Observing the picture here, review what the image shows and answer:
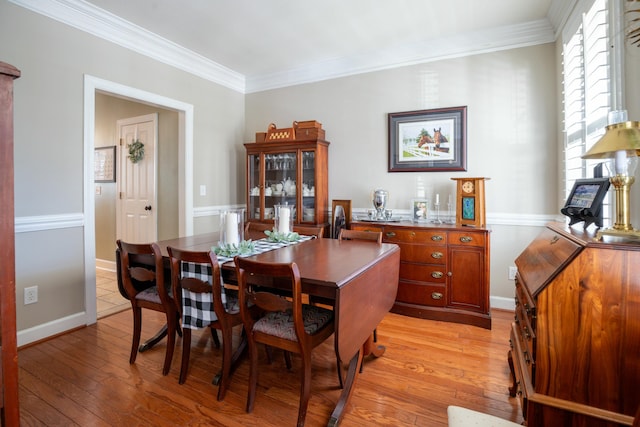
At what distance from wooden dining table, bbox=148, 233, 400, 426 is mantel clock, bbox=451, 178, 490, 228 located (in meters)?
1.08

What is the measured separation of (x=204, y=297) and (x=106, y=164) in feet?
12.6

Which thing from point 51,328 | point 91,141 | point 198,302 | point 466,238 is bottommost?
point 51,328

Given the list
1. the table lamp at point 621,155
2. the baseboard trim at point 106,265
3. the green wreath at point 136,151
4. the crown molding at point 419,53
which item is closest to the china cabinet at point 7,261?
the table lamp at point 621,155

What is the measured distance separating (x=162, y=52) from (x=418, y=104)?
2.66 meters

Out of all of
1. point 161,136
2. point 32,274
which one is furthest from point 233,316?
point 161,136

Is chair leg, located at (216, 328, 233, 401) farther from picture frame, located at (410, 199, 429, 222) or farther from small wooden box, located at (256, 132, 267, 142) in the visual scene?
small wooden box, located at (256, 132, 267, 142)

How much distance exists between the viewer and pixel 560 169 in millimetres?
2770

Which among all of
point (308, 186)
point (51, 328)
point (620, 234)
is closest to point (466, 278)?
point (620, 234)

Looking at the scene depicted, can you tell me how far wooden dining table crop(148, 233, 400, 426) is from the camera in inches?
56.2

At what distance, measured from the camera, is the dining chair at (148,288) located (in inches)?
75.2

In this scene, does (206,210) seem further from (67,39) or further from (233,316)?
(233,316)

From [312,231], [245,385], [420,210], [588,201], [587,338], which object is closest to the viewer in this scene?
[587,338]

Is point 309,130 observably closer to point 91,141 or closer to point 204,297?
point 91,141

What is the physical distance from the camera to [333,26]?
298 centimetres
